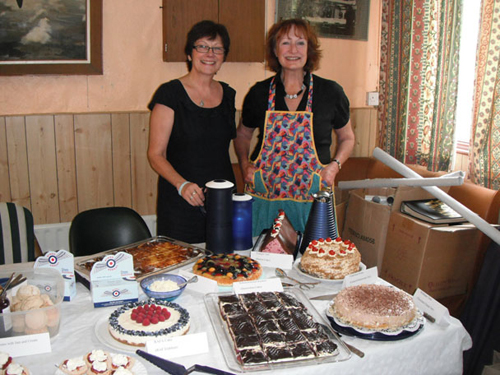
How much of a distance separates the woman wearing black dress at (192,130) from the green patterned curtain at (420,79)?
66.7 inches

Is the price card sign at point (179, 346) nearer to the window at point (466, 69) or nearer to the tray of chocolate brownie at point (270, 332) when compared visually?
the tray of chocolate brownie at point (270, 332)

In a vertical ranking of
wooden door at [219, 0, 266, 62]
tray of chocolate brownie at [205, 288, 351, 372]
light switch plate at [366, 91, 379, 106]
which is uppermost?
wooden door at [219, 0, 266, 62]

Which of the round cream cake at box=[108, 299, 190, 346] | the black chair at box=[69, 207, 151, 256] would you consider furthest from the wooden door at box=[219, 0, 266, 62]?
the round cream cake at box=[108, 299, 190, 346]

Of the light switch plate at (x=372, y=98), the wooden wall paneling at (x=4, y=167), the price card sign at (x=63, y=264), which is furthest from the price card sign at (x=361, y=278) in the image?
the light switch plate at (x=372, y=98)

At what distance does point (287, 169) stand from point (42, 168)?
1.84 meters

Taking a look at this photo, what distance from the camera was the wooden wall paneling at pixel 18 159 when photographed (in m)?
3.22

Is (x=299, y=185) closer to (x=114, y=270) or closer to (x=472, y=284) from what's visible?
(x=114, y=270)

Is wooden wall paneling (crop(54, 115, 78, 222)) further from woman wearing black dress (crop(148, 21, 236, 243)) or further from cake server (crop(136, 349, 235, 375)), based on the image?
cake server (crop(136, 349, 235, 375))

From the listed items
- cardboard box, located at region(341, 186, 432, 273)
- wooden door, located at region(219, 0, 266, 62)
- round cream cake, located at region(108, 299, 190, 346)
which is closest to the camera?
round cream cake, located at region(108, 299, 190, 346)

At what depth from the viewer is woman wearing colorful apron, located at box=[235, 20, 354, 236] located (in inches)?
94.9

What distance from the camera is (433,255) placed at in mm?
2805

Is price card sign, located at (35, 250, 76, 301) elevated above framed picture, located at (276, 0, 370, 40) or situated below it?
below

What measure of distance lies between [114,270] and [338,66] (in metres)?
3.18

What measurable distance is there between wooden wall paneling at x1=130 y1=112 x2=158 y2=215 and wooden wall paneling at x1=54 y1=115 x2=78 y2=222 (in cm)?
41
